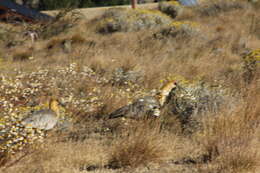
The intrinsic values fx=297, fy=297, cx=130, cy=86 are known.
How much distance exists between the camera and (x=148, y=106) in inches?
144

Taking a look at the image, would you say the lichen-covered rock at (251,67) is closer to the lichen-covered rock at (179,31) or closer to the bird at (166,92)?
the bird at (166,92)

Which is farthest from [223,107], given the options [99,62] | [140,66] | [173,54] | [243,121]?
[173,54]

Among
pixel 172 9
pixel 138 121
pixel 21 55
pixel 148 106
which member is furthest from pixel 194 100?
pixel 172 9

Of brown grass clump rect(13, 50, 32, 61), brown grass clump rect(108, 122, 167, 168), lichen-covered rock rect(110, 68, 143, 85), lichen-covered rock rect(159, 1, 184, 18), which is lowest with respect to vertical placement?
brown grass clump rect(13, 50, 32, 61)

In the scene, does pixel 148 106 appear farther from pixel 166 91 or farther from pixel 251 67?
pixel 251 67

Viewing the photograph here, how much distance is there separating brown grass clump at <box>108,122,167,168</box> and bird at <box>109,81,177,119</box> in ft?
2.42

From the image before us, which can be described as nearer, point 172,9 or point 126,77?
Result: point 126,77

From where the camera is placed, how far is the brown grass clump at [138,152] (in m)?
2.77

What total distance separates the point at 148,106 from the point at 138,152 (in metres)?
0.97

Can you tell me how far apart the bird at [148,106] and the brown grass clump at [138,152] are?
2.42 feet

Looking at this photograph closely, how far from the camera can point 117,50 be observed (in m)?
8.40

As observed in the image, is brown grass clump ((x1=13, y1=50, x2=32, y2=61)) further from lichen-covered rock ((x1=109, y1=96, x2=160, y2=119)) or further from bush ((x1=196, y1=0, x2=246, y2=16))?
bush ((x1=196, y1=0, x2=246, y2=16))

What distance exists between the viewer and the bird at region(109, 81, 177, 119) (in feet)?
11.9

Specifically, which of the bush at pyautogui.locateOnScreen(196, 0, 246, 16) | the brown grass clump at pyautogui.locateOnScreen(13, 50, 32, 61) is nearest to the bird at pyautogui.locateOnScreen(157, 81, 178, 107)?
the brown grass clump at pyautogui.locateOnScreen(13, 50, 32, 61)
